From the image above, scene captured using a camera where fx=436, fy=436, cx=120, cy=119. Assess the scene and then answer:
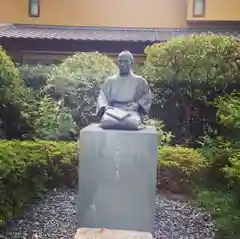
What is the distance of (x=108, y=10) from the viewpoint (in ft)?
42.7

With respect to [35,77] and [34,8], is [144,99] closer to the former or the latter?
[35,77]

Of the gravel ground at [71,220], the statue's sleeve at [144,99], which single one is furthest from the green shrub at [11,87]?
the statue's sleeve at [144,99]

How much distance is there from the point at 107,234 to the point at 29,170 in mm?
1360

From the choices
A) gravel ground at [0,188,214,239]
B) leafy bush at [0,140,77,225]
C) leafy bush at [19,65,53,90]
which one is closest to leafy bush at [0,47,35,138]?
leafy bush at [19,65,53,90]

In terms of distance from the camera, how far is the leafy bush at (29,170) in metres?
4.67

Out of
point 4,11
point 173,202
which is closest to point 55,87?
point 173,202

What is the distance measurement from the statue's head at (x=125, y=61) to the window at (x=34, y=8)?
8948mm

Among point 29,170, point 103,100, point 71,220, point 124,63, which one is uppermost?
point 124,63

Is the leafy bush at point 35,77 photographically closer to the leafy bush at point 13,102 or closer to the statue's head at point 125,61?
the leafy bush at point 13,102

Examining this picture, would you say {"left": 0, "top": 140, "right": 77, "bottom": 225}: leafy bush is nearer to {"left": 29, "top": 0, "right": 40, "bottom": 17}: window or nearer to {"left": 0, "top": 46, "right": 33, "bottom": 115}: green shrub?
{"left": 0, "top": 46, "right": 33, "bottom": 115}: green shrub

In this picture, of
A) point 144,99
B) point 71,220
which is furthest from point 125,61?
point 71,220

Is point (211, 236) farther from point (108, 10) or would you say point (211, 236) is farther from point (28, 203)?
point (108, 10)

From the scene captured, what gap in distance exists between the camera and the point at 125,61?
5020 millimetres

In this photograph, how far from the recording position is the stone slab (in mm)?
4473
